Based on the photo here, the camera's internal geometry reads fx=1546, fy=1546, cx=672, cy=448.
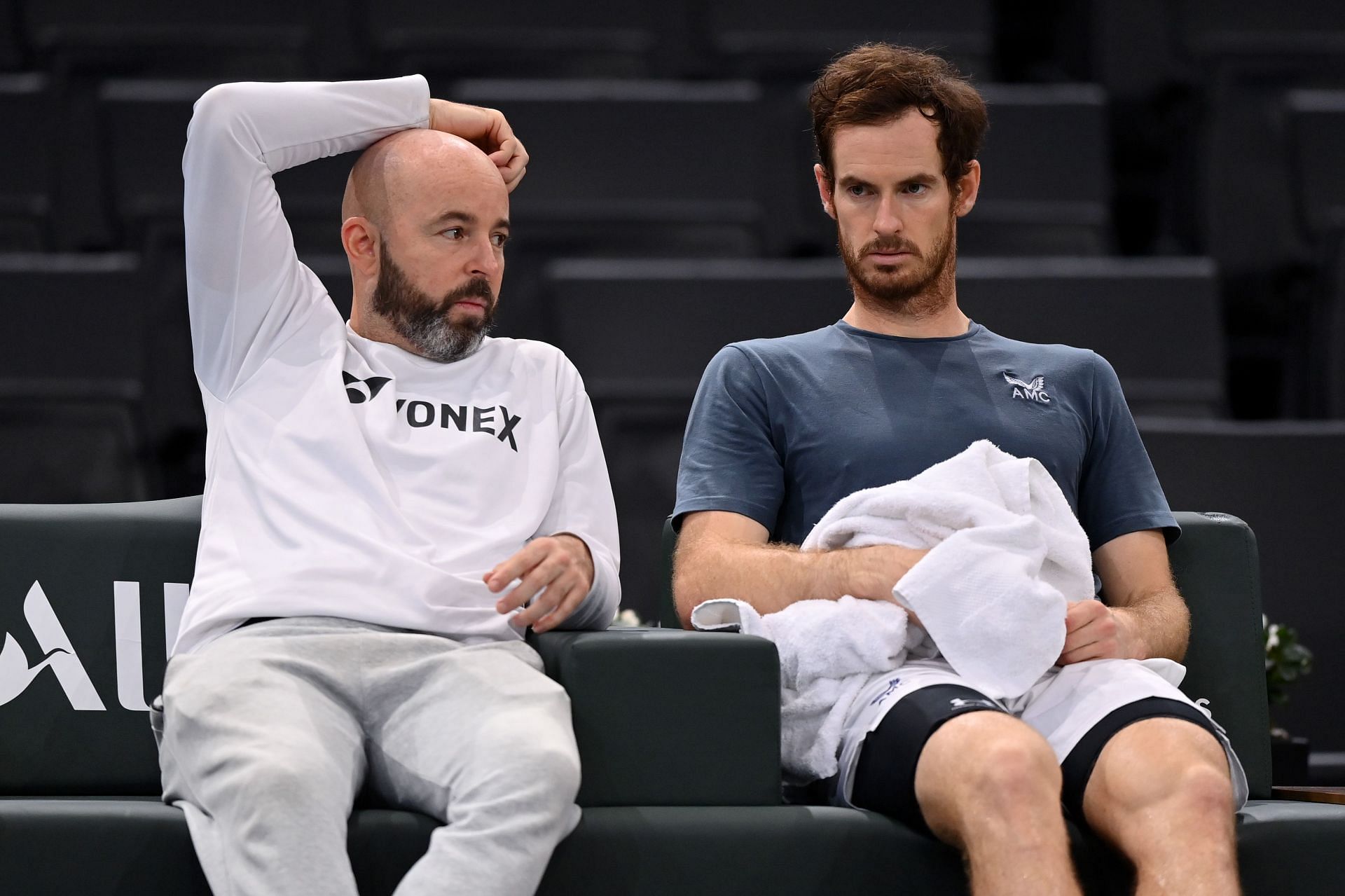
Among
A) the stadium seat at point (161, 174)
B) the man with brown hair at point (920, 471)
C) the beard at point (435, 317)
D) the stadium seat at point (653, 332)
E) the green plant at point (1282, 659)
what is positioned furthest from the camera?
the stadium seat at point (161, 174)

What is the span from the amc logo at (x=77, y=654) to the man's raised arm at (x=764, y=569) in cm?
63

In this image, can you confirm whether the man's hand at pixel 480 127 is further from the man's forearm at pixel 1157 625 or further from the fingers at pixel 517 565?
the man's forearm at pixel 1157 625

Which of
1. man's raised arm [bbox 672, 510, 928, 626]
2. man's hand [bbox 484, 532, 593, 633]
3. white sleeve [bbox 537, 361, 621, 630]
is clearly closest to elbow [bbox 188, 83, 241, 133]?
white sleeve [bbox 537, 361, 621, 630]

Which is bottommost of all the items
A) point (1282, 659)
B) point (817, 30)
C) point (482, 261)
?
point (1282, 659)

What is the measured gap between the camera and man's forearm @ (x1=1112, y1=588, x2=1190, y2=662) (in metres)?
1.80

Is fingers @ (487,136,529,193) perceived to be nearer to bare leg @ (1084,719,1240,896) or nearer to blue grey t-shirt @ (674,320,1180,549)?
blue grey t-shirt @ (674,320,1180,549)

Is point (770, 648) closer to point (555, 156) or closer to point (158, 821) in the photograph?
point (158, 821)

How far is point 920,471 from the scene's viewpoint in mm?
1929

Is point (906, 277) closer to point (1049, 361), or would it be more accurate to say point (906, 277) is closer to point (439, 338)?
point (1049, 361)

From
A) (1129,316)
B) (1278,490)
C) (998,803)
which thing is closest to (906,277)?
(998,803)

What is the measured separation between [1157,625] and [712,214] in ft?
5.85

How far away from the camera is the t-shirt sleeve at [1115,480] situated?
1.98 meters

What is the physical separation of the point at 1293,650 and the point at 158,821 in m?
1.77

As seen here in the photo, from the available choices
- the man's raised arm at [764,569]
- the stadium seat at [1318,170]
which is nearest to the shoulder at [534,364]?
the man's raised arm at [764,569]
